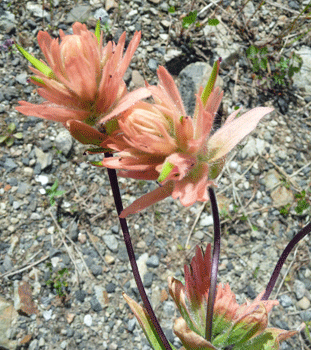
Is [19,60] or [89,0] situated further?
[89,0]

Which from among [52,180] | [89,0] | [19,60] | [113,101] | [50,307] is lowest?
[50,307]

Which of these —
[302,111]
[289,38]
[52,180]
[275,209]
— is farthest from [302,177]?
[52,180]

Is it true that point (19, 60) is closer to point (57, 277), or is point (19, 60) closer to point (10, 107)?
point (10, 107)

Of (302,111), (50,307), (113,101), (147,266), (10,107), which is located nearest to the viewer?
(113,101)

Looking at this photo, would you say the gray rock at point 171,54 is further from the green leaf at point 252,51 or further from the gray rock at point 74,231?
the gray rock at point 74,231

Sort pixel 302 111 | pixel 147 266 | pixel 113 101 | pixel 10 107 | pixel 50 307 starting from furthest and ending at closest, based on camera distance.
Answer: pixel 302 111, pixel 10 107, pixel 147 266, pixel 50 307, pixel 113 101

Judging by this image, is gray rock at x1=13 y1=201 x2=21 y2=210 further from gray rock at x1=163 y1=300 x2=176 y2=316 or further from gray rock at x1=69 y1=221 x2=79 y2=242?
gray rock at x1=163 y1=300 x2=176 y2=316

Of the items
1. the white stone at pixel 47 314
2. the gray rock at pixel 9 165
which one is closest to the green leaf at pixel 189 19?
the gray rock at pixel 9 165

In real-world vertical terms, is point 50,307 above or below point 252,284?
below
